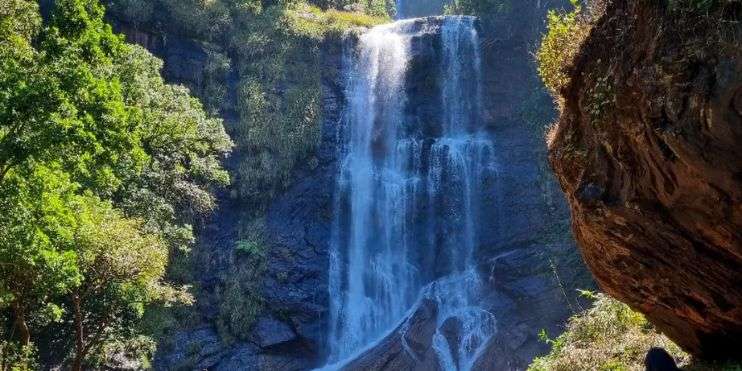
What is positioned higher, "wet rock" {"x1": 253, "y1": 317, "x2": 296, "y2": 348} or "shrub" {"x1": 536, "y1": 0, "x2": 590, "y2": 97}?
"shrub" {"x1": 536, "y1": 0, "x2": 590, "y2": 97}

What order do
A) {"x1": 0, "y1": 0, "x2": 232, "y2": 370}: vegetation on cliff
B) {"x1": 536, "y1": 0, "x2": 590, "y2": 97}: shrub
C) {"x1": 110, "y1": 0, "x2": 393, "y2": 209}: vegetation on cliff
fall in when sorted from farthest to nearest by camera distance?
1. {"x1": 110, "y1": 0, "x2": 393, "y2": 209}: vegetation on cliff
2. {"x1": 0, "y1": 0, "x2": 232, "y2": 370}: vegetation on cliff
3. {"x1": 536, "y1": 0, "x2": 590, "y2": 97}: shrub

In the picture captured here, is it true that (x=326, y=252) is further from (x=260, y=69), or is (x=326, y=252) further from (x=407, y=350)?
(x=260, y=69)

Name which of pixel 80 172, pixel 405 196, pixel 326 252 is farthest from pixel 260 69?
pixel 80 172

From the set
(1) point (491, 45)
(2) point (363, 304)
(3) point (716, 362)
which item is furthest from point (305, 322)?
(3) point (716, 362)

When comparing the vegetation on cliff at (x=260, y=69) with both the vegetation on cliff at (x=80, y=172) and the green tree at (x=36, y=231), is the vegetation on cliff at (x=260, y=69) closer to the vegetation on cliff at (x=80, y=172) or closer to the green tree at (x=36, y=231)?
the vegetation on cliff at (x=80, y=172)

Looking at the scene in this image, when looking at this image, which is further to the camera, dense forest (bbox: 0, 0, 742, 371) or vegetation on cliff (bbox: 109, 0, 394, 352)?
vegetation on cliff (bbox: 109, 0, 394, 352)

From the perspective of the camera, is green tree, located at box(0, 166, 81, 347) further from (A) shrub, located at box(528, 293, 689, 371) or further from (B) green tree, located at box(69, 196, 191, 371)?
(A) shrub, located at box(528, 293, 689, 371)

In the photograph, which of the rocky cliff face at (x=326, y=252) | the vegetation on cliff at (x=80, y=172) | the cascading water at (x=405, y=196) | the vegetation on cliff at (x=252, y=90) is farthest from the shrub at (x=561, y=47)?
the vegetation on cliff at (x=252, y=90)

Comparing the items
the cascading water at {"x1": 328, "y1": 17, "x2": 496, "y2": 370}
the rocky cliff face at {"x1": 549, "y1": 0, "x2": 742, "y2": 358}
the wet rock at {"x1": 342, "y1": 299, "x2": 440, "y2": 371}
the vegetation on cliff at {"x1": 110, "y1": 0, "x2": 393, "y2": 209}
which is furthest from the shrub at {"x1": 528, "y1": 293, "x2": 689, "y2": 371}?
the vegetation on cliff at {"x1": 110, "y1": 0, "x2": 393, "y2": 209}
